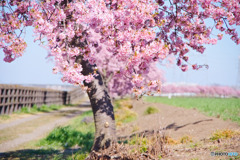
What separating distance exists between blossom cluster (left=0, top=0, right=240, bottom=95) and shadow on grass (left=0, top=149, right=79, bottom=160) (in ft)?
10.3

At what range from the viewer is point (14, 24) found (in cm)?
521

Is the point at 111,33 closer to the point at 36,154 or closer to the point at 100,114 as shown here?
the point at 100,114

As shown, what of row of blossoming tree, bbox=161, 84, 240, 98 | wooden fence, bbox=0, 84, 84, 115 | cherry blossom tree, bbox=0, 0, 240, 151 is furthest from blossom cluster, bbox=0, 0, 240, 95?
row of blossoming tree, bbox=161, 84, 240, 98

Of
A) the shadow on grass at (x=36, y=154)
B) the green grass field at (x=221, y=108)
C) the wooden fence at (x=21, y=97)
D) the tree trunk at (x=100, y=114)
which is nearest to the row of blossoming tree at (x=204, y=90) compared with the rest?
the green grass field at (x=221, y=108)

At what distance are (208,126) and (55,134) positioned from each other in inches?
234

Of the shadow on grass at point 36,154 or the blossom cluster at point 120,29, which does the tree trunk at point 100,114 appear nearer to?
the blossom cluster at point 120,29

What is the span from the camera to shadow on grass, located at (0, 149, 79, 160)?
662cm

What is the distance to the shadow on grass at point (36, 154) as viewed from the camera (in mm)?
6625

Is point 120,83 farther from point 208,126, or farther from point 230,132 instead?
point 230,132

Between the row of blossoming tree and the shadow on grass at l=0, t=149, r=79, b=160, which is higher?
the row of blossoming tree

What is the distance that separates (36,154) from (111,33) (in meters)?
4.92

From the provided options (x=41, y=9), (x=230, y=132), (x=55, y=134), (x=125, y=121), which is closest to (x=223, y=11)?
(x=230, y=132)

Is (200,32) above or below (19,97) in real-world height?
above

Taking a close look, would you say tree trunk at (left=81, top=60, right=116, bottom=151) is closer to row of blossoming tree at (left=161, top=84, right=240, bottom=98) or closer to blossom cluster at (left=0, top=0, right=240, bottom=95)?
blossom cluster at (left=0, top=0, right=240, bottom=95)
